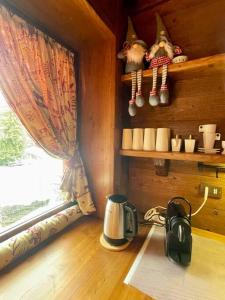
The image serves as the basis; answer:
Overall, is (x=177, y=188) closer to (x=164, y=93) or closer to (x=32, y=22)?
(x=164, y=93)

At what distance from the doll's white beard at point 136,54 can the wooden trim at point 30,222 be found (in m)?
1.00

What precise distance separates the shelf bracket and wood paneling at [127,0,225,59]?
652 mm

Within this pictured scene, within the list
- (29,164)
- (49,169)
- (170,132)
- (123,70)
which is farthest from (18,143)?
(170,132)

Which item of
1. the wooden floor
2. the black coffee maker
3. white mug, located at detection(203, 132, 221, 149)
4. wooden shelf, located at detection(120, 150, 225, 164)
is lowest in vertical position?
the wooden floor

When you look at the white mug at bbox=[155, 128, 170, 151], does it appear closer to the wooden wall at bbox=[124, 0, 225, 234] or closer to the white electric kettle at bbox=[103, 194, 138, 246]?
the wooden wall at bbox=[124, 0, 225, 234]

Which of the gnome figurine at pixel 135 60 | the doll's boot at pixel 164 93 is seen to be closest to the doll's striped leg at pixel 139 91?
the gnome figurine at pixel 135 60

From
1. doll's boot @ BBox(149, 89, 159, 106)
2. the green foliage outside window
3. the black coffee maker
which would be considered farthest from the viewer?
doll's boot @ BBox(149, 89, 159, 106)

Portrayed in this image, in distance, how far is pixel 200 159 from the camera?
894 millimetres

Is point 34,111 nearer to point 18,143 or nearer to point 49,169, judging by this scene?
point 18,143

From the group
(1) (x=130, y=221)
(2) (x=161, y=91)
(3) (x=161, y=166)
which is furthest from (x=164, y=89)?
(1) (x=130, y=221)

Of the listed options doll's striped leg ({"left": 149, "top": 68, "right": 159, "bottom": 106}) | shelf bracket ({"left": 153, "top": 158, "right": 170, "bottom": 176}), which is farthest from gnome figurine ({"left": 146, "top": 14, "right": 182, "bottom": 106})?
shelf bracket ({"left": 153, "top": 158, "right": 170, "bottom": 176})

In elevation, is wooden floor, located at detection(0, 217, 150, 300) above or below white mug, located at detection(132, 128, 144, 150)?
below

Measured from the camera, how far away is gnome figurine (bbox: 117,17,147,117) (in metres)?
1.04

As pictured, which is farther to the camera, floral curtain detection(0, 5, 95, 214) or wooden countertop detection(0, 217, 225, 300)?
floral curtain detection(0, 5, 95, 214)
